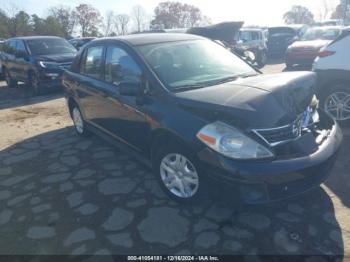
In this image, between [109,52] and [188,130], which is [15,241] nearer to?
[188,130]

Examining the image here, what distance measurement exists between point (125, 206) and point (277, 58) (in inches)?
660

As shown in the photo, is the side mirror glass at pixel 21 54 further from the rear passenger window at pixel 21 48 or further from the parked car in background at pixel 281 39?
the parked car in background at pixel 281 39

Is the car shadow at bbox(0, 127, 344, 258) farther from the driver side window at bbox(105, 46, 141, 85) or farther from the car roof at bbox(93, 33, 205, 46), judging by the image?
the car roof at bbox(93, 33, 205, 46)

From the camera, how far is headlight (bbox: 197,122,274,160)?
278 cm

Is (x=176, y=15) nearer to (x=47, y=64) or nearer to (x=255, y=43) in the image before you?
(x=255, y=43)

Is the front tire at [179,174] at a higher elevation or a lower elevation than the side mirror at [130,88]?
lower

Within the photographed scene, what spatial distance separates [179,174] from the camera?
337 cm

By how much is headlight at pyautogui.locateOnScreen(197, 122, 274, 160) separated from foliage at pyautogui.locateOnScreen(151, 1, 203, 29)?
52.3 meters

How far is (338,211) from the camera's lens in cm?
322

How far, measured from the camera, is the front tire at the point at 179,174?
314cm

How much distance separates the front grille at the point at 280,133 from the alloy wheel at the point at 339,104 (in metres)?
3.04

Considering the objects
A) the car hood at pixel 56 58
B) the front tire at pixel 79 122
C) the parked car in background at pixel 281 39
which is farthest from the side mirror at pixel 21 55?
the parked car in background at pixel 281 39

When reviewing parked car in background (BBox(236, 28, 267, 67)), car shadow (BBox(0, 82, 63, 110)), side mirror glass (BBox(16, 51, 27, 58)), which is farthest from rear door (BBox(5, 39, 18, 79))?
parked car in background (BBox(236, 28, 267, 67))

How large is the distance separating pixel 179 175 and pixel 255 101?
3.63ft
